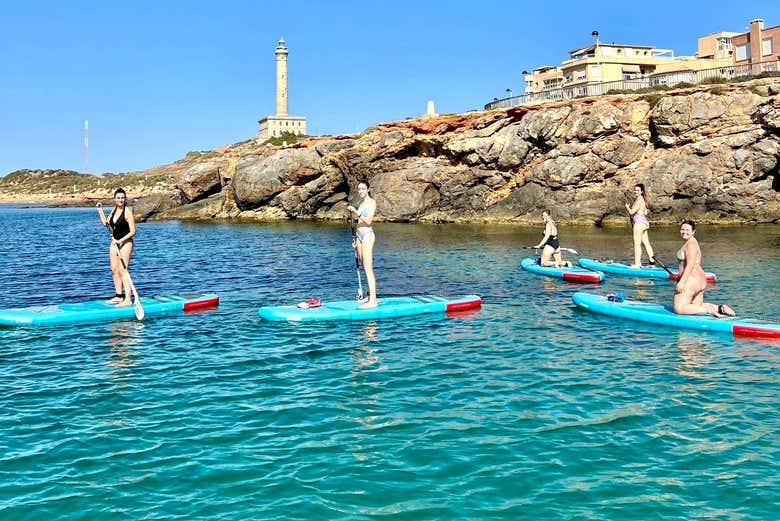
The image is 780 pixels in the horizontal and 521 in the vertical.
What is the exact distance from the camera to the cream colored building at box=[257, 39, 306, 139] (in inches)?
6304

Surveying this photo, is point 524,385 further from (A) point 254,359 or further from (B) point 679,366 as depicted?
(A) point 254,359

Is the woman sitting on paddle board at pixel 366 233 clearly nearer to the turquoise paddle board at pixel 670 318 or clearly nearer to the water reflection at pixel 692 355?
the turquoise paddle board at pixel 670 318

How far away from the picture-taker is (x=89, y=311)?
57.7 ft

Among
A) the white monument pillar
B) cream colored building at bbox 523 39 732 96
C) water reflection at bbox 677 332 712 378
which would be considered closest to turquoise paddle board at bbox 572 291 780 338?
water reflection at bbox 677 332 712 378

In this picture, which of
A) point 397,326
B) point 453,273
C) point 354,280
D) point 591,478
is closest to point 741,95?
point 453,273

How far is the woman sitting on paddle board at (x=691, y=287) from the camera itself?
51.3 feet

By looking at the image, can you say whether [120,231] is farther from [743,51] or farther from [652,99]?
[743,51]

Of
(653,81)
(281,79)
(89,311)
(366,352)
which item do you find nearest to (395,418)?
(366,352)

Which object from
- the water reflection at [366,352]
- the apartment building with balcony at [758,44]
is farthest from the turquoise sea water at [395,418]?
the apartment building with balcony at [758,44]

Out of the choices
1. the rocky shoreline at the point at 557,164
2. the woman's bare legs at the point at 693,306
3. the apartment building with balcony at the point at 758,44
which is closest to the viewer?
the woman's bare legs at the point at 693,306

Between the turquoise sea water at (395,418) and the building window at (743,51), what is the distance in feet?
203

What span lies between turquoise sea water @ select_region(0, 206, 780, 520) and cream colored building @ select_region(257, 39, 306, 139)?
14410cm

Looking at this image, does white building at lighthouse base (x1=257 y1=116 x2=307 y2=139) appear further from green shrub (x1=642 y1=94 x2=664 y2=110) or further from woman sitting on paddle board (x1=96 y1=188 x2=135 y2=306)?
woman sitting on paddle board (x1=96 y1=188 x2=135 y2=306)

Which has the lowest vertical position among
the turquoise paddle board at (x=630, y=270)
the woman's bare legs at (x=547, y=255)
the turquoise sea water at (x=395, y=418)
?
the turquoise sea water at (x=395, y=418)
